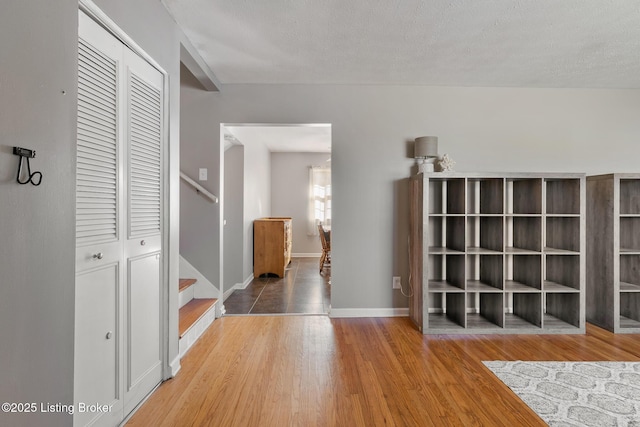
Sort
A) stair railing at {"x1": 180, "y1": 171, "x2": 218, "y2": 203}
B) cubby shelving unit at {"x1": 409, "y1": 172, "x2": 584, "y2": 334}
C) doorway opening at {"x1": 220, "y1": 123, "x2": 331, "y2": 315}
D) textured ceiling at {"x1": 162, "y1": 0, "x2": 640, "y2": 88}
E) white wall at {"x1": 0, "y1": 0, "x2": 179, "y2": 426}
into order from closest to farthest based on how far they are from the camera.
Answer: white wall at {"x1": 0, "y1": 0, "x2": 179, "y2": 426}, textured ceiling at {"x1": 162, "y1": 0, "x2": 640, "y2": 88}, cubby shelving unit at {"x1": 409, "y1": 172, "x2": 584, "y2": 334}, stair railing at {"x1": 180, "y1": 171, "x2": 218, "y2": 203}, doorway opening at {"x1": 220, "y1": 123, "x2": 331, "y2": 315}

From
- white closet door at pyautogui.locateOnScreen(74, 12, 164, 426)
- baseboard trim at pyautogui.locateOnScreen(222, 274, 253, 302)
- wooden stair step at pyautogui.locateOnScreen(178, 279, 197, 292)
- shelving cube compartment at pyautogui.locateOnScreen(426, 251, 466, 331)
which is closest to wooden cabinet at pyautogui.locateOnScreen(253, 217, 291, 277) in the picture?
baseboard trim at pyautogui.locateOnScreen(222, 274, 253, 302)

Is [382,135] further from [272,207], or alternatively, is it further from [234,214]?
[272,207]

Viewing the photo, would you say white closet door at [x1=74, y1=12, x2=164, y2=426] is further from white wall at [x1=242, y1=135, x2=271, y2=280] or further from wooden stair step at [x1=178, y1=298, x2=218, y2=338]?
white wall at [x1=242, y1=135, x2=271, y2=280]

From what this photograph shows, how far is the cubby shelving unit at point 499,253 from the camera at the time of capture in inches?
119

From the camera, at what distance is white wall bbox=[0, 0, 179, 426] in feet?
3.27

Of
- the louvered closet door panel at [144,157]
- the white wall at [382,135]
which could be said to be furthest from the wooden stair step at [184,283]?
the white wall at [382,135]

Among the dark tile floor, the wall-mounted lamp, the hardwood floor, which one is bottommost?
the hardwood floor

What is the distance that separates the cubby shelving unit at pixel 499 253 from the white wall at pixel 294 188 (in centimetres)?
462

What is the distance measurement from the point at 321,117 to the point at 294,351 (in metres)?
2.23

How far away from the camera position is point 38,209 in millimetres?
1118

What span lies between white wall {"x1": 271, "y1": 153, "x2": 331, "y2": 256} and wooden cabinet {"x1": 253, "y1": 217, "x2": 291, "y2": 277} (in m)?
2.31

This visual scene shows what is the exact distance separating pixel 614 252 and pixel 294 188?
19.2ft

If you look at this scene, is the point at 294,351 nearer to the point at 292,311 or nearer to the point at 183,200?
the point at 292,311

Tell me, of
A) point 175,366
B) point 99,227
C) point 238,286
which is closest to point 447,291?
point 175,366
